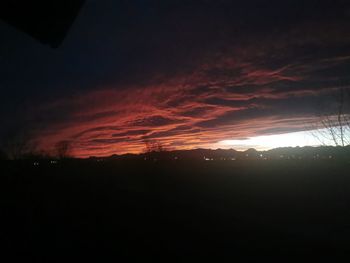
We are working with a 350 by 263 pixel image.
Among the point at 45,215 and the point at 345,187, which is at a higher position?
the point at 45,215

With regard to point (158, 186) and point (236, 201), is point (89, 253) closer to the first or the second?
point (236, 201)

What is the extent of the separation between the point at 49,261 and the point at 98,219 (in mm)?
3651

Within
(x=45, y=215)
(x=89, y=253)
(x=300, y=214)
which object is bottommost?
(x=300, y=214)

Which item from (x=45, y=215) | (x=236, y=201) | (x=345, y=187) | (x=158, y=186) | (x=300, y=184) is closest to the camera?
(x=45, y=215)

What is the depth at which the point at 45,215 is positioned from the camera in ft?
41.2

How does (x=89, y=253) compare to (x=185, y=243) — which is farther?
(x=185, y=243)

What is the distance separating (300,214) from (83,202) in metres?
10.7

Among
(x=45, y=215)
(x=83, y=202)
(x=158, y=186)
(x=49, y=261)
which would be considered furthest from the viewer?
(x=158, y=186)

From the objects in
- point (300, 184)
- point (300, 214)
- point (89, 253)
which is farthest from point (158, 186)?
point (89, 253)

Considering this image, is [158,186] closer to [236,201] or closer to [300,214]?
[236,201]

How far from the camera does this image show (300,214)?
614 inches

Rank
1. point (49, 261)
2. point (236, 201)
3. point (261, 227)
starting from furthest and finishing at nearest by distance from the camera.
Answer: point (236, 201) < point (261, 227) < point (49, 261)

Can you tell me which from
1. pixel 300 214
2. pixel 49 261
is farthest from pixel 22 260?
pixel 300 214

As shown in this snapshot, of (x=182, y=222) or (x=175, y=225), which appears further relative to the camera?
(x=182, y=222)
